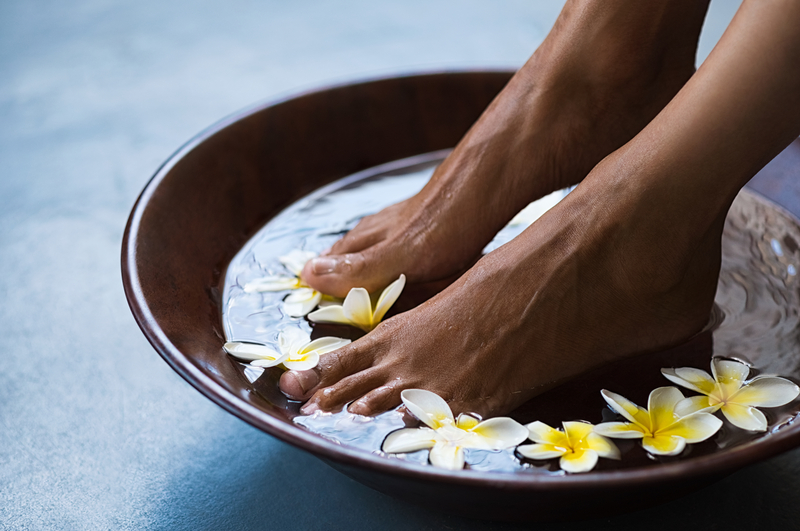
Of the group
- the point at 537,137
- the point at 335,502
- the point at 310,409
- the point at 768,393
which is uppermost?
the point at 537,137

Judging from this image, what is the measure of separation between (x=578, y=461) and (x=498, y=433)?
0.25 ft

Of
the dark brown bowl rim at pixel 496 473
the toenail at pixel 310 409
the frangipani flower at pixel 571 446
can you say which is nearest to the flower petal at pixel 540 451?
the frangipani flower at pixel 571 446

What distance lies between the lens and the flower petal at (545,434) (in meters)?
0.72

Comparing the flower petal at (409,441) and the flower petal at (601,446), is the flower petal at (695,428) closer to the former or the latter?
the flower petal at (601,446)

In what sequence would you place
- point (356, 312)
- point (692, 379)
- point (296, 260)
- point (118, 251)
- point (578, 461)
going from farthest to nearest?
point (118, 251), point (296, 260), point (356, 312), point (692, 379), point (578, 461)

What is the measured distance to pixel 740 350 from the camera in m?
0.86

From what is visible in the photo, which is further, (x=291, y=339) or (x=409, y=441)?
(x=291, y=339)

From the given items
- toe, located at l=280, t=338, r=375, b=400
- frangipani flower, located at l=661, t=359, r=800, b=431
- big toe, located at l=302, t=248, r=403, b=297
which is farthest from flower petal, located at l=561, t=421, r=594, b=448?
big toe, located at l=302, t=248, r=403, b=297

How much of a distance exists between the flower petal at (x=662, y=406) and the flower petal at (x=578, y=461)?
0.09 metres

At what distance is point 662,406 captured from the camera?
77 centimetres

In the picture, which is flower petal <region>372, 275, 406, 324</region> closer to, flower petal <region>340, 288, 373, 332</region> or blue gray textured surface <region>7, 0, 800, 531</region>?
flower petal <region>340, 288, 373, 332</region>

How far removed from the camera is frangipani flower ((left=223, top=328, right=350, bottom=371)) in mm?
820

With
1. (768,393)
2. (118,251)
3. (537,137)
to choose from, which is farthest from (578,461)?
(118,251)

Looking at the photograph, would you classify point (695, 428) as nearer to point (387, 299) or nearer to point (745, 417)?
point (745, 417)
